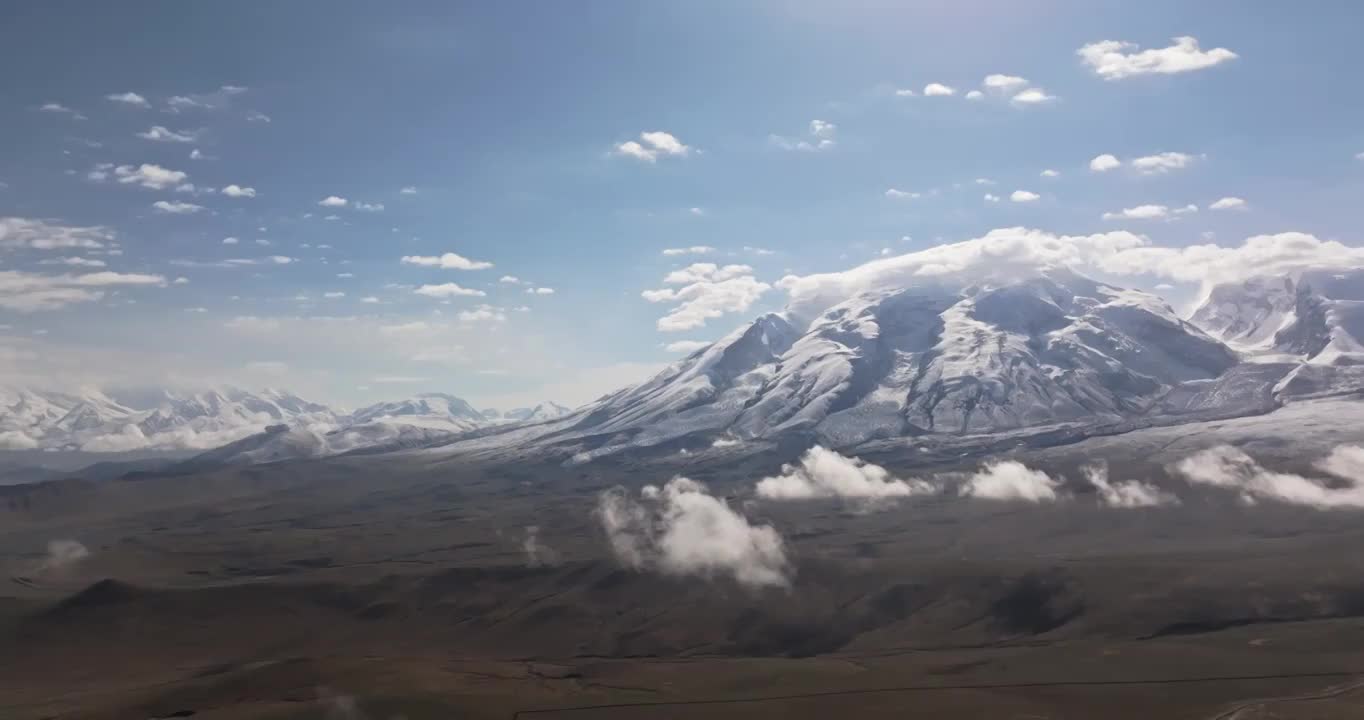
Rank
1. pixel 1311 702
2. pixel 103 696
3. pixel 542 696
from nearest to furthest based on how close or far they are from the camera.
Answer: pixel 1311 702
pixel 542 696
pixel 103 696

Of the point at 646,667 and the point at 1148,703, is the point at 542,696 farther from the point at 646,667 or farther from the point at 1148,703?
the point at 1148,703

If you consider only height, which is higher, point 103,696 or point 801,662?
point 103,696

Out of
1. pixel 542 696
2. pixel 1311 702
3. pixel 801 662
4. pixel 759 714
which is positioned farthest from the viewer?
pixel 801 662

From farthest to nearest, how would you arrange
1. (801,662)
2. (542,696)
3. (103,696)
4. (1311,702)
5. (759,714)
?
1. (801,662)
2. (103,696)
3. (542,696)
4. (759,714)
5. (1311,702)

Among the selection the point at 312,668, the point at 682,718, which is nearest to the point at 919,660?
the point at 682,718

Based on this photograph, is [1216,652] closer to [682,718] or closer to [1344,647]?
[1344,647]

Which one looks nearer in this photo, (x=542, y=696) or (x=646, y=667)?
(x=542, y=696)

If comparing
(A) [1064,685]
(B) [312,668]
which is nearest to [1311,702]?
(A) [1064,685]

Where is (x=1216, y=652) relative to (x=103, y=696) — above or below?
below

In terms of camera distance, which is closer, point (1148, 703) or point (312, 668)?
point (1148, 703)
